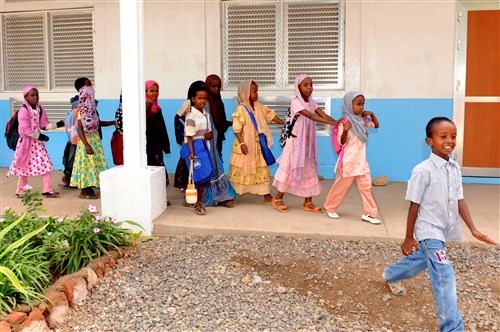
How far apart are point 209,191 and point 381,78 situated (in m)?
3.18

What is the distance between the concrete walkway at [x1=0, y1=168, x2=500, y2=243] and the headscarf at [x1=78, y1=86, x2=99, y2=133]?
35.2 inches

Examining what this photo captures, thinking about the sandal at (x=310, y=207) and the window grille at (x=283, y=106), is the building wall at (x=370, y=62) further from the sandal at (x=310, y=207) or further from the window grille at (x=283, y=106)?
the sandal at (x=310, y=207)

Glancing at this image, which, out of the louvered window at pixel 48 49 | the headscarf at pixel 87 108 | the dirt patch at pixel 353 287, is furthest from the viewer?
the louvered window at pixel 48 49

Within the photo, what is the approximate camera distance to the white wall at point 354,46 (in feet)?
23.2

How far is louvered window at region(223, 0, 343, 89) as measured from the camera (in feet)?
24.4

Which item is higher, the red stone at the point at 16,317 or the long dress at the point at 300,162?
the long dress at the point at 300,162

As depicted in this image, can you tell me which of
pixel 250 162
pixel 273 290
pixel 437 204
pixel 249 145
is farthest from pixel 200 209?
pixel 437 204

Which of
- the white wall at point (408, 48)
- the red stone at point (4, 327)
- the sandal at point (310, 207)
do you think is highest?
the white wall at point (408, 48)

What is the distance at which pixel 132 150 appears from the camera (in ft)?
16.3

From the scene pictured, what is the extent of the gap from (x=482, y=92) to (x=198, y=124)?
4.19 m

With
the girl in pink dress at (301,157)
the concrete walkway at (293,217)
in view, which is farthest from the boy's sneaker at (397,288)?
the girl in pink dress at (301,157)

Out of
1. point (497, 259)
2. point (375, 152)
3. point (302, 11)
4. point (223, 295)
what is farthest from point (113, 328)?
point (302, 11)

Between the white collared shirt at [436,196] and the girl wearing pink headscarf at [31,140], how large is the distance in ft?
14.7

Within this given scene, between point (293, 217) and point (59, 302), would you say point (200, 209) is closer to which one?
point (293, 217)
